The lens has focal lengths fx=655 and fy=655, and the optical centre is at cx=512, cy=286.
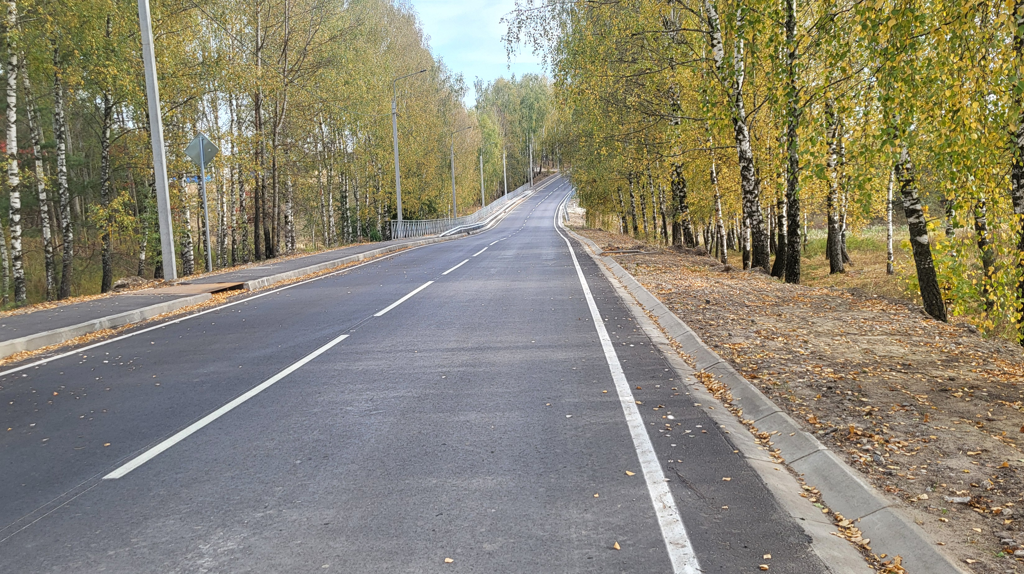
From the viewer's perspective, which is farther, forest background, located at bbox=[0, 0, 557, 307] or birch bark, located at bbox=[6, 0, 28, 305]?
forest background, located at bbox=[0, 0, 557, 307]

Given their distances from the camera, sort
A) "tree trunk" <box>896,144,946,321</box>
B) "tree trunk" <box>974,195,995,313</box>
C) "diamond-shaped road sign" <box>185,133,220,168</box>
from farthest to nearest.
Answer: "diamond-shaped road sign" <box>185,133,220,168</box>
"tree trunk" <box>896,144,946,321</box>
"tree trunk" <box>974,195,995,313</box>

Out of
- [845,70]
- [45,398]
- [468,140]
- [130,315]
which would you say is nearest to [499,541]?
[845,70]

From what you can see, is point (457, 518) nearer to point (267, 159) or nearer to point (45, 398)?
point (45, 398)

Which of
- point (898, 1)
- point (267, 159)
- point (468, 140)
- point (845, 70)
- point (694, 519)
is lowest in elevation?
point (694, 519)

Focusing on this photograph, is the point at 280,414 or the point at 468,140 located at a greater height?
the point at 468,140

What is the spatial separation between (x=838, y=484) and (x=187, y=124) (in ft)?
91.5

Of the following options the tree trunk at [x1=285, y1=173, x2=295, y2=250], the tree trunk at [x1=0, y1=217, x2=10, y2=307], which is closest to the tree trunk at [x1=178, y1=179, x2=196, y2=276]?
the tree trunk at [x1=285, y1=173, x2=295, y2=250]

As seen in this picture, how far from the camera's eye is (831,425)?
5098 millimetres

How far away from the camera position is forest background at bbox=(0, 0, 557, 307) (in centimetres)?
2109

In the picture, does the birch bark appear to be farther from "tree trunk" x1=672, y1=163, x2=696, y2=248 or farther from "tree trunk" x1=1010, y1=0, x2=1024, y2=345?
"tree trunk" x1=1010, y1=0, x2=1024, y2=345

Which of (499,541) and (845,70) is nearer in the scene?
(499,541)

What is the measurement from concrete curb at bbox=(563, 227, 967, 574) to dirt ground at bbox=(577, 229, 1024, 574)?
0.35 feet

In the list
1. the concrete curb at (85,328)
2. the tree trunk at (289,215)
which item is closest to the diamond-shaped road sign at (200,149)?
the concrete curb at (85,328)

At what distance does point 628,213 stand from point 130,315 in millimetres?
47821
